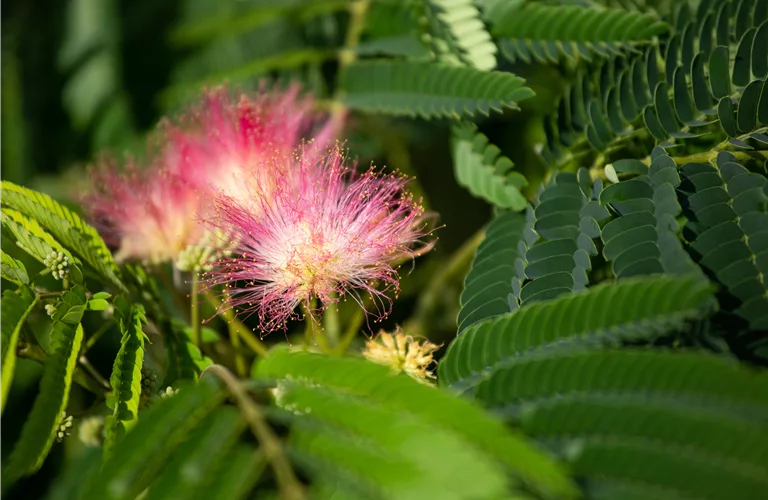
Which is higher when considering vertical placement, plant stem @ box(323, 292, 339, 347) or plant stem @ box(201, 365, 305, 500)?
plant stem @ box(201, 365, 305, 500)

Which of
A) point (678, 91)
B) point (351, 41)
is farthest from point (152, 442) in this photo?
point (351, 41)

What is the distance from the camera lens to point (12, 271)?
2.53ft

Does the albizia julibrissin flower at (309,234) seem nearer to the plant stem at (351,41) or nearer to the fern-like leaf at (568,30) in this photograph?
the fern-like leaf at (568,30)

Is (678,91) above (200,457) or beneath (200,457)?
above

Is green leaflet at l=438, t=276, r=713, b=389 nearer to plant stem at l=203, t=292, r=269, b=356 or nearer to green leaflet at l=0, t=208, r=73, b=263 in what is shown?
plant stem at l=203, t=292, r=269, b=356

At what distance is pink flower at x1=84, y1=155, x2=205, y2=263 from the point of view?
1.07m

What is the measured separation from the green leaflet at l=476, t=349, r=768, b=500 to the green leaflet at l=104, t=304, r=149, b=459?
432 mm

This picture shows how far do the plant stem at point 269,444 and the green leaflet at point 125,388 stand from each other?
14cm

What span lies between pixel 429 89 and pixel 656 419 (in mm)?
700

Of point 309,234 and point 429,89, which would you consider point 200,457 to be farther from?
point 429,89

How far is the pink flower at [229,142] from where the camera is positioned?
3.44 ft

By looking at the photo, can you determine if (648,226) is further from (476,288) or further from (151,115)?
(151,115)

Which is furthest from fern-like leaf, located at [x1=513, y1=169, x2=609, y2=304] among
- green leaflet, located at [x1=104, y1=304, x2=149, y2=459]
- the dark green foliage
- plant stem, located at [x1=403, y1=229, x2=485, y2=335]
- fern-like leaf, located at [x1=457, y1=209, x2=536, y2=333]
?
green leaflet, located at [x1=104, y1=304, x2=149, y2=459]

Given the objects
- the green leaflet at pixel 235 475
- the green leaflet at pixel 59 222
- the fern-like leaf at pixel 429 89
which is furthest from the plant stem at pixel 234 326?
the fern-like leaf at pixel 429 89
